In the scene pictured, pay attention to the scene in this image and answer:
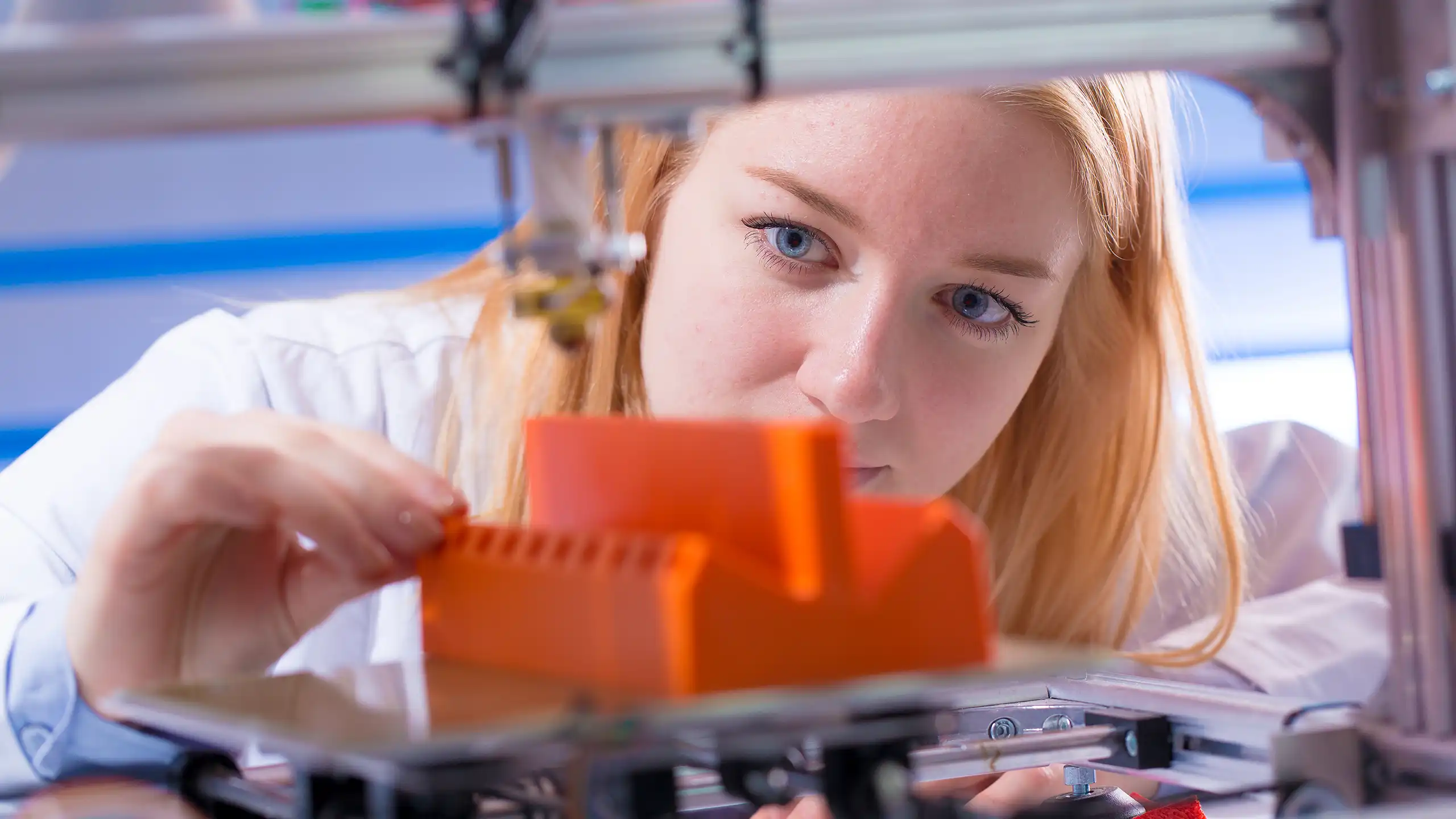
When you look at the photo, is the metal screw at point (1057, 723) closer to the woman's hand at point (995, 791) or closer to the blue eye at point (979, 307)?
the woman's hand at point (995, 791)

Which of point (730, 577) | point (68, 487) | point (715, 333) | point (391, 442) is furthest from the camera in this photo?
point (391, 442)

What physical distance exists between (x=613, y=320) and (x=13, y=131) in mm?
735

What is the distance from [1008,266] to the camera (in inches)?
41.8

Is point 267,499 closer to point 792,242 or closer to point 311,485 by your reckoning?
point 311,485

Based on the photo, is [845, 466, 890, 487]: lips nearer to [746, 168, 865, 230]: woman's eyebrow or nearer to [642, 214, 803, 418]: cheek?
[642, 214, 803, 418]: cheek

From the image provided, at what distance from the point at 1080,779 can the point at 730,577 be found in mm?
637

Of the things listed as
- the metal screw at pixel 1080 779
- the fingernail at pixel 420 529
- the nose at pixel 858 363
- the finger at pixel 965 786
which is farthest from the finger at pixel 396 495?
the metal screw at pixel 1080 779

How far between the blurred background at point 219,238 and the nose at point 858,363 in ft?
7.51

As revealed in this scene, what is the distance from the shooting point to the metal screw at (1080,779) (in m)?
1.06

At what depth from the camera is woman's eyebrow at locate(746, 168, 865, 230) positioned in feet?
3.38

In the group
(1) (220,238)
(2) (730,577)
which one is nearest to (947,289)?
(2) (730,577)

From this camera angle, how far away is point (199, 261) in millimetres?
3525

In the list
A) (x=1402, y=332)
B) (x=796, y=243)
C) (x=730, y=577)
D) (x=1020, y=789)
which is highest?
(x=796, y=243)

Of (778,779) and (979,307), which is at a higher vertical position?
(979,307)
